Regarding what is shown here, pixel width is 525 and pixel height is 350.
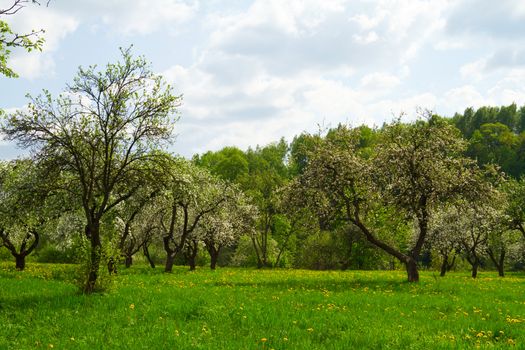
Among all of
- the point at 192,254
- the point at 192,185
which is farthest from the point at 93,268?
the point at 192,254

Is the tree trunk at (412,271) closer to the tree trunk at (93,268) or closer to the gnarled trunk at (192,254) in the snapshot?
the tree trunk at (93,268)

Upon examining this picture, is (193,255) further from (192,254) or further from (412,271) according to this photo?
(412,271)

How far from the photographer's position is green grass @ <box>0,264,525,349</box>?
11.0 metres

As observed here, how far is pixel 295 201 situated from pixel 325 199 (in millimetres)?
1946

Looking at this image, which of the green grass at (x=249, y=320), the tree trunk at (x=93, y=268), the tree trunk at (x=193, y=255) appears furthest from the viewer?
the tree trunk at (x=193, y=255)

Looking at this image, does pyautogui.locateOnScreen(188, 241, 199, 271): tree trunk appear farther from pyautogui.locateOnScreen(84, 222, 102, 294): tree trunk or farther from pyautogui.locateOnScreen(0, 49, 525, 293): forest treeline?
pyautogui.locateOnScreen(84, 222, 102, 294): tree trunk

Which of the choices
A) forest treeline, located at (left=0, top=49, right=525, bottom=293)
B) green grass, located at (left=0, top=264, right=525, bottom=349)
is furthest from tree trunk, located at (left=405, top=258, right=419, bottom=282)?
green grass, located at (left=0, top=264, right=525, bottom=349)

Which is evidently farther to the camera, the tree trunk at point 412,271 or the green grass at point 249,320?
the tree trunk at point 412,271

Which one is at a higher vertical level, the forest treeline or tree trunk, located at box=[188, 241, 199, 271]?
the forest treeline

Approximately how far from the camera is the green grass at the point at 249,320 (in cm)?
1095

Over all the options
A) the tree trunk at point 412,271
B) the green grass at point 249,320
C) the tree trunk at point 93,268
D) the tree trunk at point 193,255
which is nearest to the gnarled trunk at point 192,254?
the tree trunk at point 193,255

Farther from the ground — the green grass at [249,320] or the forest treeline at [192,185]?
the forest treeline at [192,185]

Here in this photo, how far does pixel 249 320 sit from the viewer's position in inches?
527

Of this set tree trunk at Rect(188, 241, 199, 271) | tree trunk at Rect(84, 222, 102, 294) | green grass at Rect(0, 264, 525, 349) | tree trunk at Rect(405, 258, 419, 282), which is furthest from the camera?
tree trunk at Rect(188, 241, 199, 271)
